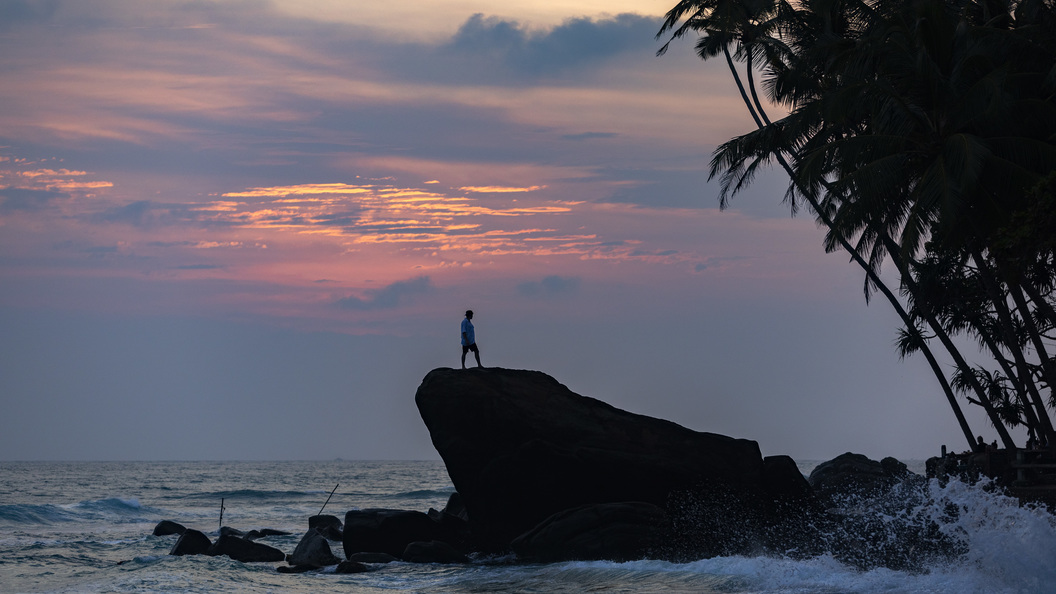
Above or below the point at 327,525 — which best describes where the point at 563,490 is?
above

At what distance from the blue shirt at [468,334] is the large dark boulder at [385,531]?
19.0ft

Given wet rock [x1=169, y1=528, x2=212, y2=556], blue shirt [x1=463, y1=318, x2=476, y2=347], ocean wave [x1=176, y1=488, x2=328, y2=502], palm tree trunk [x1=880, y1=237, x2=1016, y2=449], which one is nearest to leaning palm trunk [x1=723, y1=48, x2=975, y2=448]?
palm tree trunk [x1=880, y1=237, x2=1016, y2=449]

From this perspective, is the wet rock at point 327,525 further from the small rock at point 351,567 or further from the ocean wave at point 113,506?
the ocean wave at point 113,506

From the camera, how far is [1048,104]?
65.7ft

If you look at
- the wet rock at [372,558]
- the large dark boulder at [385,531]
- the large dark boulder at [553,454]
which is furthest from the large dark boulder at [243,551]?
the large dark boulder at [553,454]

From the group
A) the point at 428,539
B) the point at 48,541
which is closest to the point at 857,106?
the point at 428,539

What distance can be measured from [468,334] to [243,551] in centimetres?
918

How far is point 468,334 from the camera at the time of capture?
25547 millimetres

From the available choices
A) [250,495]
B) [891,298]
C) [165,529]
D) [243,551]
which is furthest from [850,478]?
[250,495]

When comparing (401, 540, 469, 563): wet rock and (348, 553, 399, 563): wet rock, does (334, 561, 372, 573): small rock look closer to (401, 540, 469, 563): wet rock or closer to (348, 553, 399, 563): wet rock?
(348, 553, 399, 563): wet rock

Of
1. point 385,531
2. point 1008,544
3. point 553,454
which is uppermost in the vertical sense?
point 553,454

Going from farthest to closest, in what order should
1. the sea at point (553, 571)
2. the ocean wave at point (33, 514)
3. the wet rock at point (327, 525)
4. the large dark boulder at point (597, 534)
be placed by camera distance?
the ocean wave at point (33, 514) < the wet rock at point (327, 525) < the large dark boulder at point (597, 534) < the sea at point (553, 571)

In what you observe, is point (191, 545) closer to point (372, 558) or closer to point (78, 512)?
point (372, 558)

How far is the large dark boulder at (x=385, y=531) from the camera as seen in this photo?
1073 inches
